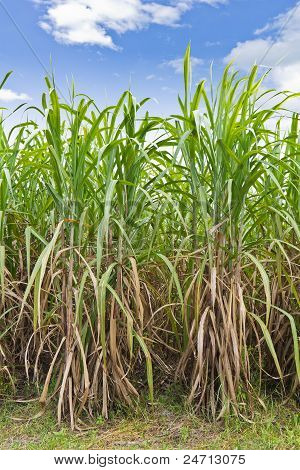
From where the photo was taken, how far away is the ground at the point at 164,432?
6.47 ft

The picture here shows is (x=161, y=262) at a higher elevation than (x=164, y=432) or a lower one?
higher

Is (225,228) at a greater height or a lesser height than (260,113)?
lesser

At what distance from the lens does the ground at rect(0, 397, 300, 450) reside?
1.97m

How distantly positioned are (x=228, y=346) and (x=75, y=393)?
593 millimetres

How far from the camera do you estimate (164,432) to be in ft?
6.72

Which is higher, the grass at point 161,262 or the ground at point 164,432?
the grass at point 161,262

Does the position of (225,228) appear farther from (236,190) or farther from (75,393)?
(75,393)

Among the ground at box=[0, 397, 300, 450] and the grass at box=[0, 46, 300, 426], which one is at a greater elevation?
the grass at box=[0, 46, 300, 426]

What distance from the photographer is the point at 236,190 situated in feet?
6.55

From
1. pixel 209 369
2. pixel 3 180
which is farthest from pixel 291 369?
pixel 3 180
